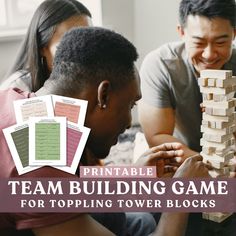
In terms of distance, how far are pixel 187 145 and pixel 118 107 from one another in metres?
0.20

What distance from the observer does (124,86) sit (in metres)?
0.68

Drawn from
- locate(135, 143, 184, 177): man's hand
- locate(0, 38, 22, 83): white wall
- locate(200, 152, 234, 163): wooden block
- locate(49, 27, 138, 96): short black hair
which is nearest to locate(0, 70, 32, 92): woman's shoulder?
locate(0, 38, 22, 83): white wall

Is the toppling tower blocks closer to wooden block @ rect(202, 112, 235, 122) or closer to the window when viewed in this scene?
wooden block @ rect(202, 112, 235, 122)

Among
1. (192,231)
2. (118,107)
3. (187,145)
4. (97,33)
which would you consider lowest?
(192,231)

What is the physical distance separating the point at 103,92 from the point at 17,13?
284 mm

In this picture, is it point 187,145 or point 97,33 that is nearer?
point 97,33

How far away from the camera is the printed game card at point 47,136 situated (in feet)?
2.36

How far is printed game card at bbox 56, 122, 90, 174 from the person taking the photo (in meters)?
0.72

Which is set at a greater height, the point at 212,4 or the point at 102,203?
the point at 212,4

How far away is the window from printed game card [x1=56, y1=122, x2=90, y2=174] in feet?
0.76

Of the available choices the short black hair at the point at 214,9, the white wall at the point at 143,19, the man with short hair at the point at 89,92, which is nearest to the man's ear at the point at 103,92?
the man with short hair at the point at 89,92

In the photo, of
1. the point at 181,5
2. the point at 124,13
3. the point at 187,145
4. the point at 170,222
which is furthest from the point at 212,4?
the point at 170,222

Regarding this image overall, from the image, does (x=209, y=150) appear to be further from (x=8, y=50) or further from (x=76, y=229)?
(x=8, y=50)

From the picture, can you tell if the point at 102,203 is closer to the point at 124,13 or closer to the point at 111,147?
the point at 111,147
